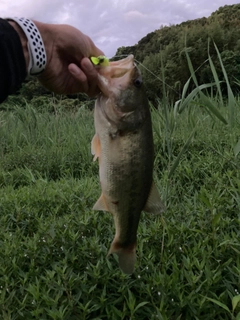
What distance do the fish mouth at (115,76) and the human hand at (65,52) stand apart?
135 mm

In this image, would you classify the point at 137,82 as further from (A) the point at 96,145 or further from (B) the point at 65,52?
(B) the point at 65,52

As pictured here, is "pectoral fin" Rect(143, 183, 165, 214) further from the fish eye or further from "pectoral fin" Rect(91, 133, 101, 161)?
the fish eye

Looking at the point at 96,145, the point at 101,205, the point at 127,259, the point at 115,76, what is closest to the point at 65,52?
the point at 115,76

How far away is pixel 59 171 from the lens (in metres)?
4.80

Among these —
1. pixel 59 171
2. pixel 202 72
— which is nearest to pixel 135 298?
pixel 59 171

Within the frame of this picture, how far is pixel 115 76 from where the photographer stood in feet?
5.64

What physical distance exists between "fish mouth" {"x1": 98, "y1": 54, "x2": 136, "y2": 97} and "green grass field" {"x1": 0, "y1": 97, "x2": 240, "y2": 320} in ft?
1.88

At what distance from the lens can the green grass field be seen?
1841 millimetres

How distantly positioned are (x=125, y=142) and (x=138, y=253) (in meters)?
0.78

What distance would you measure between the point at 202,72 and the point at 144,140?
1112cm

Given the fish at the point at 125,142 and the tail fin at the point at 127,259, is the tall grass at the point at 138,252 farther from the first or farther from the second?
the fish at the point at 125,142

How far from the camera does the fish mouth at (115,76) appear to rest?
1.68 m

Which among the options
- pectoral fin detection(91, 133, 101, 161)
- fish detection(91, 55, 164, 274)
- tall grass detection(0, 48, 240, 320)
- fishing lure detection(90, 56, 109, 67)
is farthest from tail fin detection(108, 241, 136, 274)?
fishing lure detection(90, 56, 109, 67)

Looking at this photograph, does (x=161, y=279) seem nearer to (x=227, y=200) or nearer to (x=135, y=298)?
(x=135, y=298)
